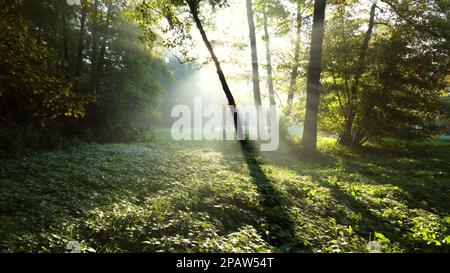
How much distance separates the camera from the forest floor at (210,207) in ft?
14.8

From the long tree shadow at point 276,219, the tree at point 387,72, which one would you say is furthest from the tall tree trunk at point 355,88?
the long tree shadow at point 276,219

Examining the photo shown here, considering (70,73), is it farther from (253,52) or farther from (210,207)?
(210,207)

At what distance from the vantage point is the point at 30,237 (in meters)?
4.08

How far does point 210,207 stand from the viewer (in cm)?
623

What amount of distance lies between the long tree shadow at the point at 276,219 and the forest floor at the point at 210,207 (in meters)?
0.02

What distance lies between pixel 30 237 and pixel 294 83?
741 inches

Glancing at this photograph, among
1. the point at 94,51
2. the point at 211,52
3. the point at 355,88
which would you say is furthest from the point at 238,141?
the point at 94,51

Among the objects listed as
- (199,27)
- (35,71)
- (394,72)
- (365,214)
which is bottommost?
(365,214)

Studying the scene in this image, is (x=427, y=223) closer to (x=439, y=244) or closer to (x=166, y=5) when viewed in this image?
(x=439, y=244)

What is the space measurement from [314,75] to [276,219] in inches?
373

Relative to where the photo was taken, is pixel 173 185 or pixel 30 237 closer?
pixel 30 237

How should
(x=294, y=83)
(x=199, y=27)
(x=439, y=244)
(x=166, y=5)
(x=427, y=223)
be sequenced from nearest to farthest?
(x=439, y=244) < (x=427, y=223) < (x=166, y=5) < (x=199, y=27) < (x=294, y=83)

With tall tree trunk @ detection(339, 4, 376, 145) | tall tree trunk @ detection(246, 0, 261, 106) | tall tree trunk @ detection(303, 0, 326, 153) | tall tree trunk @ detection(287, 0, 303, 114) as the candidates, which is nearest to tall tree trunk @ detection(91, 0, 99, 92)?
tall tree trunk @ detection(246, 0, 261, 106)
